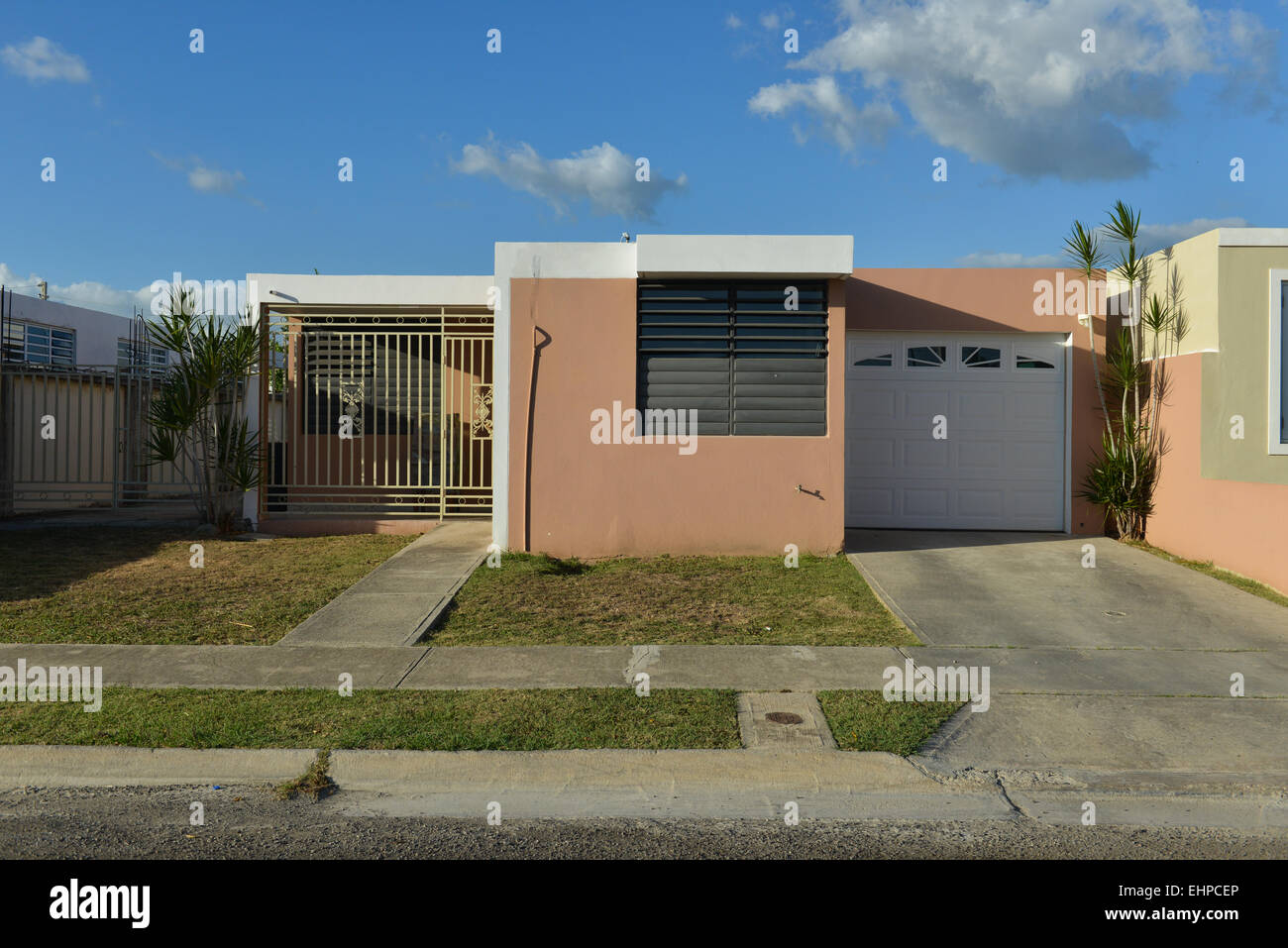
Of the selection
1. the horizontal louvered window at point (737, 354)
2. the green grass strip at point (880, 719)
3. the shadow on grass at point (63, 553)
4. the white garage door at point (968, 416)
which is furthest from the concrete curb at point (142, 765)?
the white garage door at point (968, 416)

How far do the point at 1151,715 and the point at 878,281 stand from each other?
7585 millimetres

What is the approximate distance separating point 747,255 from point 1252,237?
17.9ft

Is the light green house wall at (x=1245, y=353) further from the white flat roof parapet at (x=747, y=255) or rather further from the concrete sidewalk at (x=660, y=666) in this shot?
the white flat roof parapet at (x=747, y=255)

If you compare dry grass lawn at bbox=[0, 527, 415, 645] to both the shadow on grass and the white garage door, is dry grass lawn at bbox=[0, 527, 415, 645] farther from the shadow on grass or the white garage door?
the white garage door

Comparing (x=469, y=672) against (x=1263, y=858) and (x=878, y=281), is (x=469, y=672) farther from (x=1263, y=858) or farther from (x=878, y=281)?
(x=878, y=281)

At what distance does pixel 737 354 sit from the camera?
35.6ft

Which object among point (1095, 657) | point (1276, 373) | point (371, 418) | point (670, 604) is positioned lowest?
point (1095, 657)

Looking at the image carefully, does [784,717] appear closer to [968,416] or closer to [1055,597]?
[1055,597]

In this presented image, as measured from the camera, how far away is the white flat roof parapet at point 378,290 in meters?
12.3

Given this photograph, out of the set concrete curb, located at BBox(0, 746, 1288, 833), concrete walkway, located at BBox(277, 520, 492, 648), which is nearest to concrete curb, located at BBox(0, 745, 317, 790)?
concrete curb, located at BBox(0, 746, 1288, 833)

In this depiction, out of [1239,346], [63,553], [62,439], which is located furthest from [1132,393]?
[62,439]
